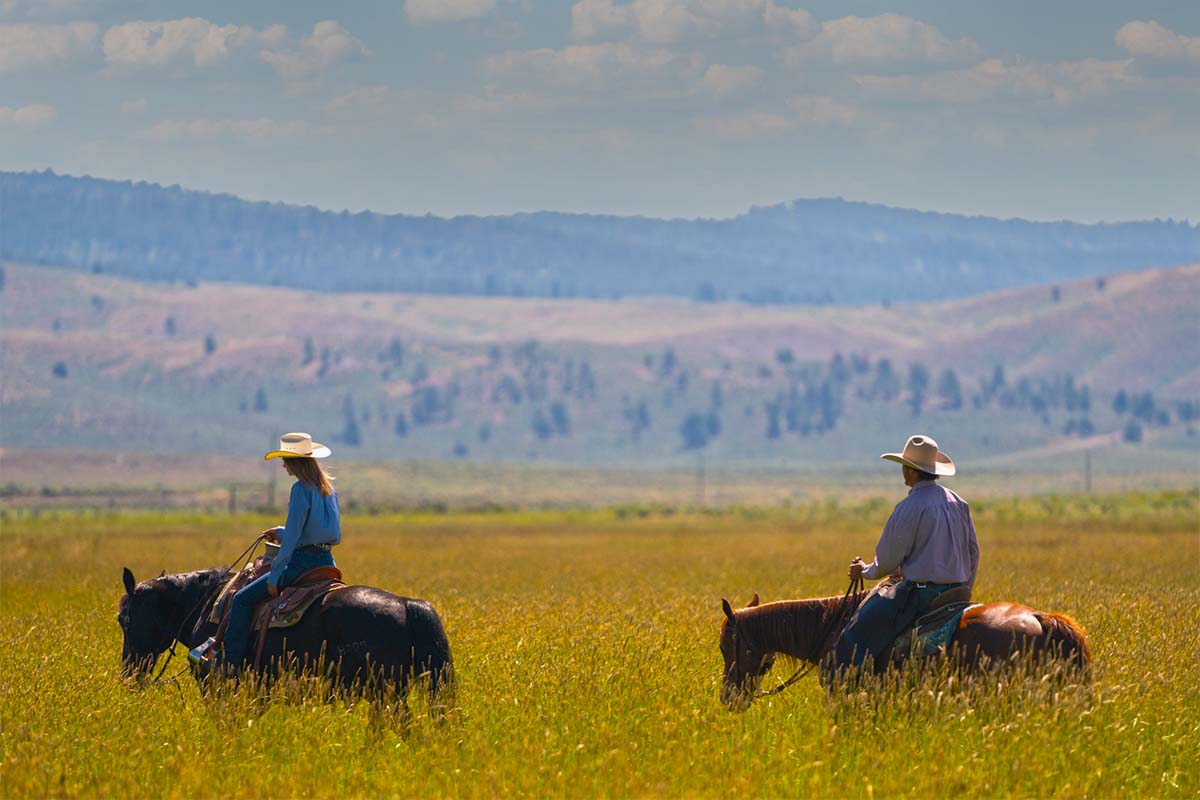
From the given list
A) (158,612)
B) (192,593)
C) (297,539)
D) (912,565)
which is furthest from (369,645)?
(912,565)

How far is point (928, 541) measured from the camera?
37.3ft

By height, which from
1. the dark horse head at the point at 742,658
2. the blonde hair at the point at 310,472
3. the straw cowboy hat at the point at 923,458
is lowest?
the dark horse head at the point at 742,658

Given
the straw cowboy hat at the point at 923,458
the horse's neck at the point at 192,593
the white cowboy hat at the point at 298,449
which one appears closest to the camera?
the straw cowboy hat at the point at 923,458

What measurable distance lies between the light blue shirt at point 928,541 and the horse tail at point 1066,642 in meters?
0.64

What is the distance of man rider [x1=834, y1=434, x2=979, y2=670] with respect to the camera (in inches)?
447

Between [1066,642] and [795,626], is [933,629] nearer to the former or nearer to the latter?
[1066,642]

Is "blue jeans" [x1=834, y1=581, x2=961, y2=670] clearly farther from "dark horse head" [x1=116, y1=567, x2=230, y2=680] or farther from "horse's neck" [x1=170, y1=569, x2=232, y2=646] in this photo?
"dark horse head" [x1=116, y1=567, x2=230, y2=680]

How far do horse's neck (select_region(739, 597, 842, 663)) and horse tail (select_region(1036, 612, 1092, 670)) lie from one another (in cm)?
151

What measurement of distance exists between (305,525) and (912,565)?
416 centimetres

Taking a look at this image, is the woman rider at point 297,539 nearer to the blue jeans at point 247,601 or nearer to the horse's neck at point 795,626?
the blue jeans at point 247,601

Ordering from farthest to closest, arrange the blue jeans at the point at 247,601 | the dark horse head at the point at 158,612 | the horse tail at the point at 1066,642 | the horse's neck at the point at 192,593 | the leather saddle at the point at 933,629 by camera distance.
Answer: the dark horse head at the point at 158,612, the horse's neck at the point at 192,593, the blue jeans at the point at 247,601, the leather saddle at the point at 933,629, the horse tail at the point at 1066,642

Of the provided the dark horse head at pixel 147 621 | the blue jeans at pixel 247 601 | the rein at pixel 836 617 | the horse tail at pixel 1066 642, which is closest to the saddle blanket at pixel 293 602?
the blue jeans at pixel 247 601

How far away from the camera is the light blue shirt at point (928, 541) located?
1134cm

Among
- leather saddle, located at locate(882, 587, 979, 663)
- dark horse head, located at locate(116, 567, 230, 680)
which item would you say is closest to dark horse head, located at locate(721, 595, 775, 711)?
leather saddle, located at locate(882, 587, 979, 663)
